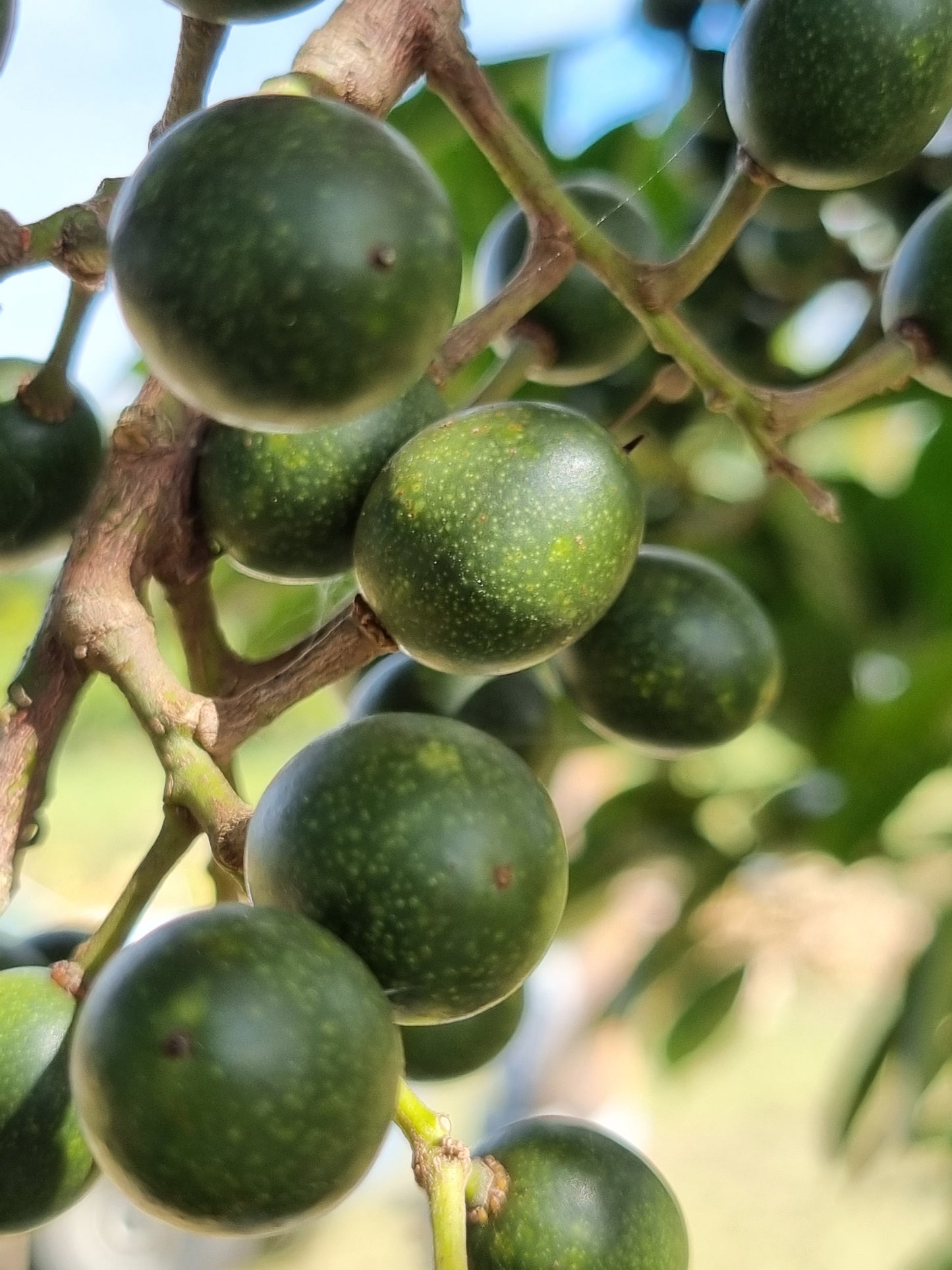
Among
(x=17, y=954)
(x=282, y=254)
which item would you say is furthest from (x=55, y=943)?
(x=282, y=254)

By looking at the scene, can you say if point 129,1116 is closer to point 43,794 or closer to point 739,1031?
point 43,794

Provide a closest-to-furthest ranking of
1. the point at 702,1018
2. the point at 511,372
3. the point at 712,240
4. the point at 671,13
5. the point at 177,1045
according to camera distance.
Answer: the point at 177,1045
the point at 712,240
the point at 511,372
the point at 671,13
the point at 702,1018

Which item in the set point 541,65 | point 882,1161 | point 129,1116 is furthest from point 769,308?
point 882,1161

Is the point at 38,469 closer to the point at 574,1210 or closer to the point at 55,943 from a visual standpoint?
the point at 55,943

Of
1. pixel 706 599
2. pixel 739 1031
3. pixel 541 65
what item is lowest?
pixel 739 1031

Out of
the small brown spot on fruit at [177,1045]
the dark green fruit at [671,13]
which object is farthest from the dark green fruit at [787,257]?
the small brown spot on fruit at [177,1045]

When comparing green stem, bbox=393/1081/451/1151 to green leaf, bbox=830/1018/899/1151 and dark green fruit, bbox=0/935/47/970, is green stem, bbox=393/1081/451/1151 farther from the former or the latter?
green leaf, bbox=830/1018/899/1151

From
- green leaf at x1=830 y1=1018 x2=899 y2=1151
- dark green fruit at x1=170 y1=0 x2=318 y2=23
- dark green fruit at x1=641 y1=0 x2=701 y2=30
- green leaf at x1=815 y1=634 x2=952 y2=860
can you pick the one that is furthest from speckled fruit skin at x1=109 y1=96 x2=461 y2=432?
green leaf at x1=830 y1=1018 x2=899 y2=1151
